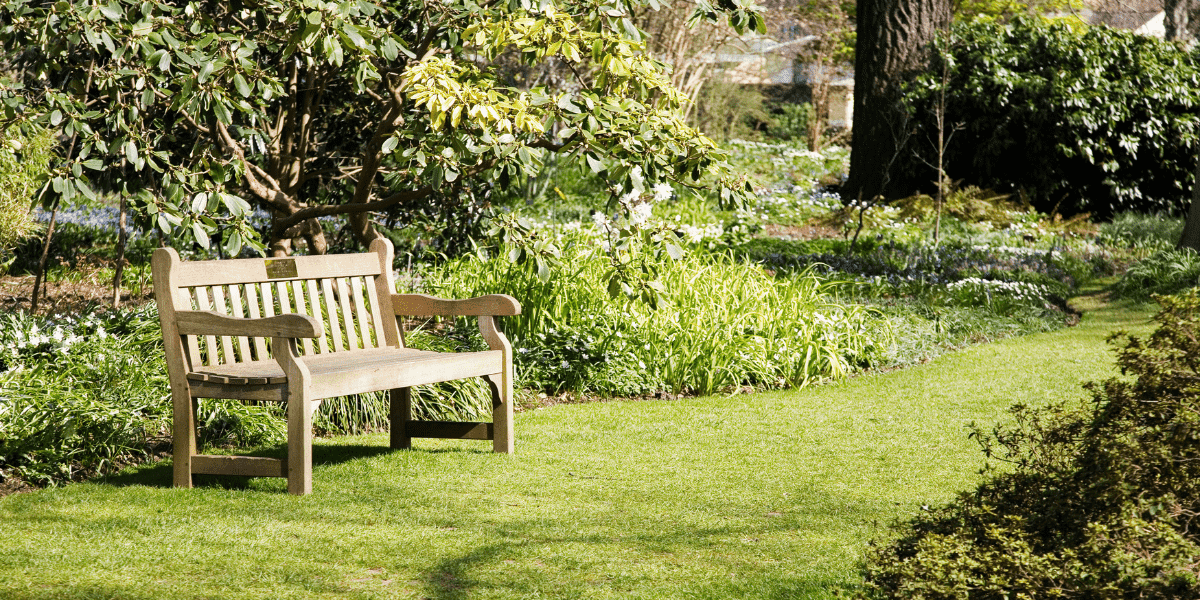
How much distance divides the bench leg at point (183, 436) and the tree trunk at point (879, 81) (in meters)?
10.6

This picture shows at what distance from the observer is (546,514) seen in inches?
155

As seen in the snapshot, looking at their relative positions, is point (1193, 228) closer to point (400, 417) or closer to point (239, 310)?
point (400, 417)

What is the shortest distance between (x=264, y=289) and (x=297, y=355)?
0.70 m

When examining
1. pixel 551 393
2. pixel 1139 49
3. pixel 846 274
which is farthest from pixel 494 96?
pixel 1139 49

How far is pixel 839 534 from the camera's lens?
3.69m

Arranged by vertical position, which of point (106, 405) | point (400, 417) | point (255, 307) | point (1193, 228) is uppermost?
point (1193, 228)

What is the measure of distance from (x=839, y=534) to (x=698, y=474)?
3.24ft

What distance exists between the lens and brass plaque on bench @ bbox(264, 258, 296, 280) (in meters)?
4.49

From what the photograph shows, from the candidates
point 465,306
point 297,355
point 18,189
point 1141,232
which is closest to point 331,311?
point 465,306

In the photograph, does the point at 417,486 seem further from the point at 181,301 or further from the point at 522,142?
the point at 522,142

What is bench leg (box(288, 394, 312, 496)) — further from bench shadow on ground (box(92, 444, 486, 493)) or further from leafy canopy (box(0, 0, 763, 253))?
leafy canopy (box(0, 0, 763, 253))

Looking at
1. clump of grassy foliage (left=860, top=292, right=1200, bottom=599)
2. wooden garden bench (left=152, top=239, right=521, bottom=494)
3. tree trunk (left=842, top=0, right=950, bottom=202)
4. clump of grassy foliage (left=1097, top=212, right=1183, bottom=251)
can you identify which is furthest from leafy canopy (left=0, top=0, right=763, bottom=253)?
clump of grassy foliage (left=1097, top=212, right=1183, bottom=251)

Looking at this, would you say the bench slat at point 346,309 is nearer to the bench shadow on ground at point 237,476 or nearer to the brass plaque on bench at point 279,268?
the brass plaque on bench at point 279,268

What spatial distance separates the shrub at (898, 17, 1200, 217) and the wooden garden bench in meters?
9.97
